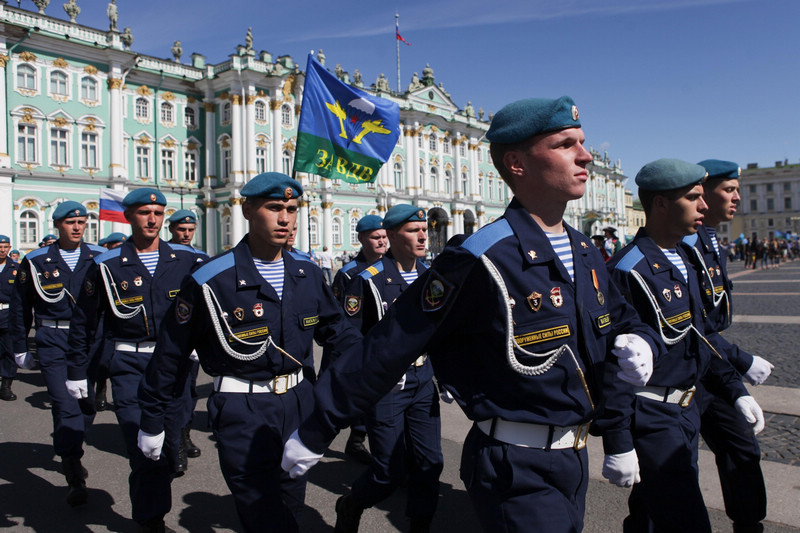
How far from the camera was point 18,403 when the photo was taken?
8594 millimetres

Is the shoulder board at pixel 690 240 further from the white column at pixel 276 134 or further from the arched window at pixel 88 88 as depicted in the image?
the white column at pixel 276 134

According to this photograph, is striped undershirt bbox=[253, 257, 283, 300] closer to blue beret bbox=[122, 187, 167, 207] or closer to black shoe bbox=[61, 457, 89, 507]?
blue beret bbox=[122, 187, 167, 207]

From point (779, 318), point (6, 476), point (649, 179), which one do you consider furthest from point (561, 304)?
point (779, 318)

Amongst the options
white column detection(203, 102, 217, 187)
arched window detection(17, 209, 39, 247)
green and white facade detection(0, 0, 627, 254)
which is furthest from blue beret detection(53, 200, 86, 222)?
white column detection(203, 102, 217, 187)

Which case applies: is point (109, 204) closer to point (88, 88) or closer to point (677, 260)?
point (677, 260)

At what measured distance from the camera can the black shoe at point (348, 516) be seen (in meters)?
3.98

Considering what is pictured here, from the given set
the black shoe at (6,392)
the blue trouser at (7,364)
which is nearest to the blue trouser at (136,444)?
the black shoe at (6,392)

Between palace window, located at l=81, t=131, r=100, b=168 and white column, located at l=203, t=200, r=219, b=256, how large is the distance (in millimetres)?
7159

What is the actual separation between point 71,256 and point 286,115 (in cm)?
3606

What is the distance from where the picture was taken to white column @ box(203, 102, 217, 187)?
40.2 m

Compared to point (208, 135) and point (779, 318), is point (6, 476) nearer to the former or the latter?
point (779, 318)

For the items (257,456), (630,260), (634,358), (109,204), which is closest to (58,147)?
(109,204)

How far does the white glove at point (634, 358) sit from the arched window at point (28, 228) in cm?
3496

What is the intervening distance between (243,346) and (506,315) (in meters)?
1.61
